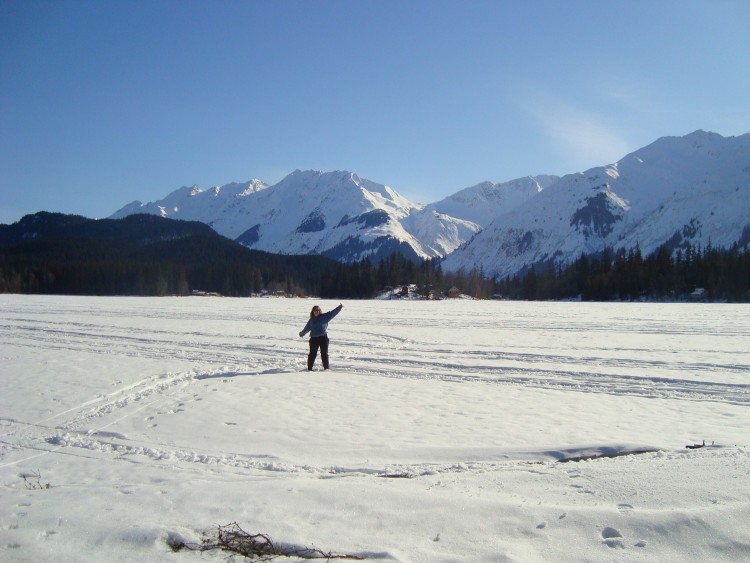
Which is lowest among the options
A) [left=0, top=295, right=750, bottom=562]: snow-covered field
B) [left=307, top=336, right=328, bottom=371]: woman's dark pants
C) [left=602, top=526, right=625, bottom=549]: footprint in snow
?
[left=0, top=295, right=750, bottom=562]: snow-covered field

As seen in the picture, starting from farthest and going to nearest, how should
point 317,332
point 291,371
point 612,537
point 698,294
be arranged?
point 698,294
point 317,332
point 291,371
point 612,537

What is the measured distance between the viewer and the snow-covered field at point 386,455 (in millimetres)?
4672

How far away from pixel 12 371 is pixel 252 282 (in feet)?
399

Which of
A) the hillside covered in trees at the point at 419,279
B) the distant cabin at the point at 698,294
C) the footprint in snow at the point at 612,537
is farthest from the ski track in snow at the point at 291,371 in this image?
the hillside covered in trees at the point at 419,279

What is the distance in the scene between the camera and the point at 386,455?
7672mm

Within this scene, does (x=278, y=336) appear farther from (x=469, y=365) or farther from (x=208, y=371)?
(x=469, y=365)

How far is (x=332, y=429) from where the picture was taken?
9.16 metres

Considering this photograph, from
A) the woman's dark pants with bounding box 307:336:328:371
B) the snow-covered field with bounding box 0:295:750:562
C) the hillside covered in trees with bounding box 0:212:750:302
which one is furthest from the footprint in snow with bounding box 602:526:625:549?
the hillside covered in trees with bounding box 0:212:750:302

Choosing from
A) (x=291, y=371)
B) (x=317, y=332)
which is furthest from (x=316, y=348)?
(x=291, y=371)

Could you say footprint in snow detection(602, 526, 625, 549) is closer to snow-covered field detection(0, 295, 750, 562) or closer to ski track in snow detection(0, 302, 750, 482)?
snow-covered field detection(0, 295, 750, 562)

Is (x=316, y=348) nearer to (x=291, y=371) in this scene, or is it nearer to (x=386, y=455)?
(x=291, y=371)

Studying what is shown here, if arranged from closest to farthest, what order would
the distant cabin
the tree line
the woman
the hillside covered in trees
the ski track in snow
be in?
the ski track in snow
the woman
the tree line
the distant cabin
the hillside covered in trees

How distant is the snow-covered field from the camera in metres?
4.67

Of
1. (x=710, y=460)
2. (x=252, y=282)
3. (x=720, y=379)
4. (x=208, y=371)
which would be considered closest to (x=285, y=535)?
(x=710, y=460)
